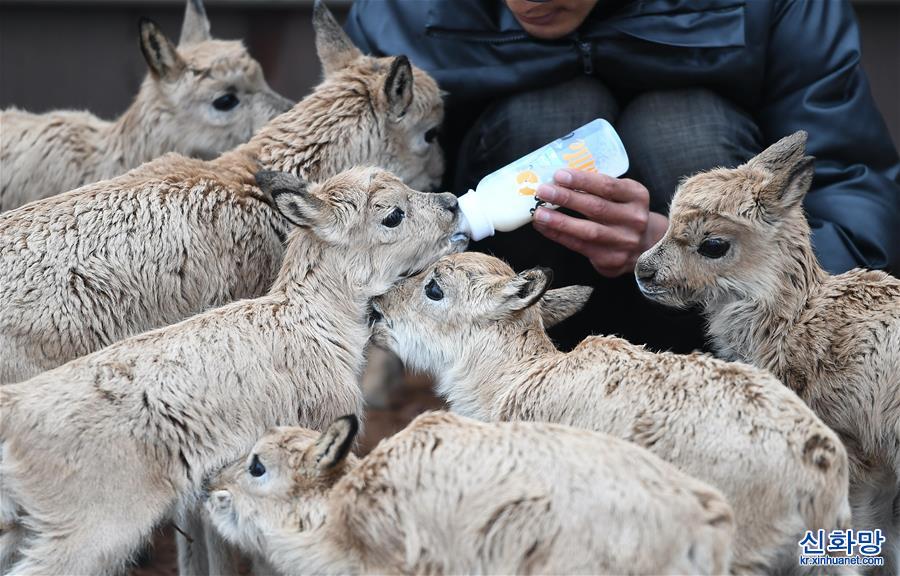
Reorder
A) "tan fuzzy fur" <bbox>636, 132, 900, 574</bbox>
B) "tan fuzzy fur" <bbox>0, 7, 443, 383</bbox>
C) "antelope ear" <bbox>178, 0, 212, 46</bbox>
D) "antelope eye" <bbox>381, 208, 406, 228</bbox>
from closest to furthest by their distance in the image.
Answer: "tan fuzzy fur" <bbox>636, 132, 900, 574</bbox>
"tan fuzzy fur" <bbox>0, 7, 443, 383</bbox>
"antelope eye" <bbox>381, 208, 406, 228</bbox>
"antelope ear" <bbox>178, 0, 212, 46</bbox>

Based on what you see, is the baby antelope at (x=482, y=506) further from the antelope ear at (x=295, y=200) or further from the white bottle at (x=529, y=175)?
the white bottle at (x=529, y=175)

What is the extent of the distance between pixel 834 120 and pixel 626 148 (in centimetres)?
105

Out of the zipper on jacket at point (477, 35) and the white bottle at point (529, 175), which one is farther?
the zipper on jacket at point (477, 35)

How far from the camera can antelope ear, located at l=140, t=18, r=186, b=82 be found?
7.09 m

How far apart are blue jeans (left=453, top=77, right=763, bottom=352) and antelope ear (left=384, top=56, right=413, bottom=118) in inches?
22.1

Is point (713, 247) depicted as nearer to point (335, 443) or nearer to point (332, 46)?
point (335, 443)

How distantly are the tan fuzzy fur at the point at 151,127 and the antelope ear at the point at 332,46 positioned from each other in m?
0.81

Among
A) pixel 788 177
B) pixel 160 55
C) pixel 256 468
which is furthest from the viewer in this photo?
pixel 160 55

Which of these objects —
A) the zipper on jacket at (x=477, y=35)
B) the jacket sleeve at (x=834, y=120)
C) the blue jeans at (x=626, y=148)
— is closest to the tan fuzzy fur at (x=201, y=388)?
the blue jeans at (x=626, y=148)

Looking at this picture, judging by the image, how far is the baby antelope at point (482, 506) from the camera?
3.95 meters

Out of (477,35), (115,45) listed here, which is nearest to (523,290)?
(477,35)

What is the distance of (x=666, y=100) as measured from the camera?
6.34 meters

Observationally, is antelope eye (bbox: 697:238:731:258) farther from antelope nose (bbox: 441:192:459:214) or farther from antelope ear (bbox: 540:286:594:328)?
antelope nose (bbox: 441:192:459:214)

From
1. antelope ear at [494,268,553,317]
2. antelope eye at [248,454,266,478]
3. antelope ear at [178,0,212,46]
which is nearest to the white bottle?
antelope ear at [494,268,553,317]
